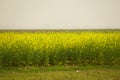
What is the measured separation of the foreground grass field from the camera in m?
9.65

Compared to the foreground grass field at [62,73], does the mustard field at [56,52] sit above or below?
above

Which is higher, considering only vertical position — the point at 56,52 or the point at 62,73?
the point at 56,52

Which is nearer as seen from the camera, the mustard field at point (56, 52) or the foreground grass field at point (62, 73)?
the foreground grass field at point (62, 73)

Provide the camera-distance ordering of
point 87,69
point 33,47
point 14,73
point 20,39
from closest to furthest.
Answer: point 14,73, point 87,69, point 33,47, point 20,39

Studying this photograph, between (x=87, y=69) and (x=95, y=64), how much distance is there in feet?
3.19

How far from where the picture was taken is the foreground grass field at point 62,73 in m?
9.65

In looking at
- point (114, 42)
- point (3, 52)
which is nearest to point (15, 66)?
point (3, 52)

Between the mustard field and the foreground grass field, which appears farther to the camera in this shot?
the mustard field

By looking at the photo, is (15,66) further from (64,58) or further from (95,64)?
(95,64)

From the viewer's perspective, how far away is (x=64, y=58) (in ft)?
38.6

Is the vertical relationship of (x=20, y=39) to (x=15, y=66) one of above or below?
above

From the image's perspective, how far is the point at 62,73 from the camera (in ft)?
33.6

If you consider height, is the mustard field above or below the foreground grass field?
above

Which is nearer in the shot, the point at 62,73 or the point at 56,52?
the point at 62,73
